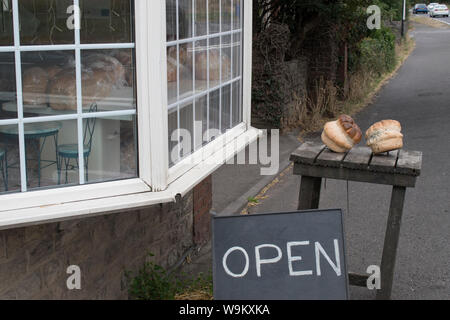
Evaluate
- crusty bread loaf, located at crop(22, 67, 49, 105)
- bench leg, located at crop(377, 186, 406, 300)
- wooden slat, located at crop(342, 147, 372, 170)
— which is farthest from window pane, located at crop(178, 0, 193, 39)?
bench leg, located at crop(377, 186, 406, 300)

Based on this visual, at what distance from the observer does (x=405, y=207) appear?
664 centimetres

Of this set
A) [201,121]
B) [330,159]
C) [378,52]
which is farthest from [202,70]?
[378,52]

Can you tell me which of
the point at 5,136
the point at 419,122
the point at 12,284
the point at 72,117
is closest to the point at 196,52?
the point at 72,117

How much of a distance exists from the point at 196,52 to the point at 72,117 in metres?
1.02

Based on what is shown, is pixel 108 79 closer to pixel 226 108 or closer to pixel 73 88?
pixel 73 88

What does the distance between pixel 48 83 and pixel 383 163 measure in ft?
6.45

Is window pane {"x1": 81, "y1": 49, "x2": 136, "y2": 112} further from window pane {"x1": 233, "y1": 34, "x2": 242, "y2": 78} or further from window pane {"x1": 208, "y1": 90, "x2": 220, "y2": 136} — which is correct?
window pane {"x1": 233, "y1": 34, "x2": 242, "y2": 78}

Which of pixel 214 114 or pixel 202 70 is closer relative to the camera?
pixel 202 70

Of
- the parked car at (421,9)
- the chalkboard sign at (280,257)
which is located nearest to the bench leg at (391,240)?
the chalkboard sign at (280,257)

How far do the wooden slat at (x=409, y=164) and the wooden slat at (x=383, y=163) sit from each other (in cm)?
3

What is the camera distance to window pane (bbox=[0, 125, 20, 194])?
2.79 metres

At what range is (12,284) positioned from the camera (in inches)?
127

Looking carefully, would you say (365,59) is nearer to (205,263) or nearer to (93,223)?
(205,263)
